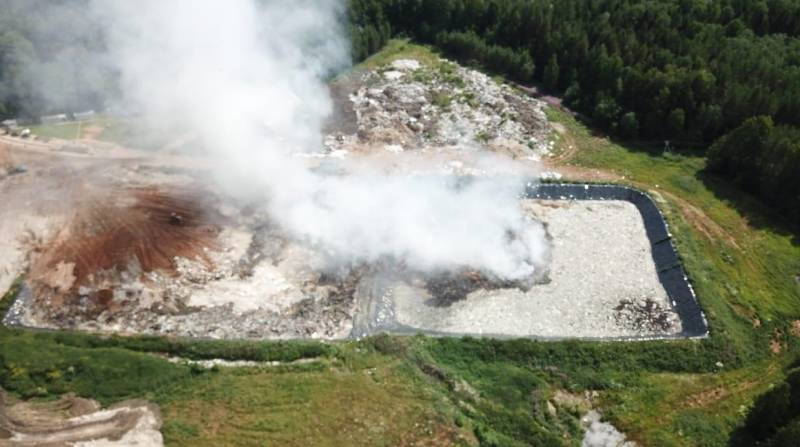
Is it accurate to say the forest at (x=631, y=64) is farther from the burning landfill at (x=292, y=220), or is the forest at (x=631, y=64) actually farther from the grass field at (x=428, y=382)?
the grass field at (x=428, y=382)

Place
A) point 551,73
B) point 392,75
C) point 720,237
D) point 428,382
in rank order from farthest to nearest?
point 392,75
point 551,73
point 720,237
point 428,382

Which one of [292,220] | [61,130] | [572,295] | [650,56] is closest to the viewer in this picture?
[572,295]

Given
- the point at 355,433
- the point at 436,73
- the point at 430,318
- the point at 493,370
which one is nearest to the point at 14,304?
the point at 355,433

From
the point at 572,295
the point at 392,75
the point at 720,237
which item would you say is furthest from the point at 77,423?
the point at 392,75

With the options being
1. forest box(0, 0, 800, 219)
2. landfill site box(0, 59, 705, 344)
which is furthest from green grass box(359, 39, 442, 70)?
landfill site box(0, 59, 705, 344)

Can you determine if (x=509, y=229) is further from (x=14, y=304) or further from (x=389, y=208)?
(x=14, y=304)

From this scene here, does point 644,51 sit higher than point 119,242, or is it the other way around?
point 644,51

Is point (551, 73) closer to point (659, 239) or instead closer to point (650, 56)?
point (650, 56)

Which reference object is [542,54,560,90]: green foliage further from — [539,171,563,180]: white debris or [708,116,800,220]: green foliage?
[708,116,800,220]: green foliage
